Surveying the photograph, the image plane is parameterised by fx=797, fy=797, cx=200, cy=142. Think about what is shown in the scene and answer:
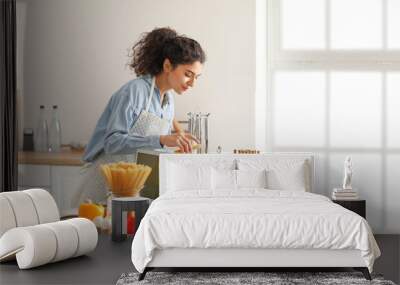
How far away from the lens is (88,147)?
808cm

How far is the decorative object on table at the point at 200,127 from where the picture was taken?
792cm

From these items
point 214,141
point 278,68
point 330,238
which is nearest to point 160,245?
point 330,238

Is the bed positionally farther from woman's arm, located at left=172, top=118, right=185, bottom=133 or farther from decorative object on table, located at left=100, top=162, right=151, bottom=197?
woman's arm, located at left=172, top=118, right=185, bottom=133

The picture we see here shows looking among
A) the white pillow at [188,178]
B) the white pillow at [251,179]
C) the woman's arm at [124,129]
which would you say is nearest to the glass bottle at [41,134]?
the woman's arm at [124,129]

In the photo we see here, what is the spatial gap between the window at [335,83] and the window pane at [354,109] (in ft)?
0.03

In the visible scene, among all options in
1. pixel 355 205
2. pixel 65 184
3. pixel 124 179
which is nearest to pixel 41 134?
pixel 65 184

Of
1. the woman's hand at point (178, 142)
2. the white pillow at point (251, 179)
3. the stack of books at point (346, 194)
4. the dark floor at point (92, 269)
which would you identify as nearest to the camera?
the dark floor at point (92, 269)

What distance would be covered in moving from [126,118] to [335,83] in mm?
2173

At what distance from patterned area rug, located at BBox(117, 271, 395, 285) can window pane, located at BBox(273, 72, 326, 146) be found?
255cm

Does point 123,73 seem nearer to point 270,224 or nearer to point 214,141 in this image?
point 214,141

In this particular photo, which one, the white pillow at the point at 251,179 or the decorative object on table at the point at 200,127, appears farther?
the decorative object on table at the point at 200,127

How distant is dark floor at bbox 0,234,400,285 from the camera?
221 inches

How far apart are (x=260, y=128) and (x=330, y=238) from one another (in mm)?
2694

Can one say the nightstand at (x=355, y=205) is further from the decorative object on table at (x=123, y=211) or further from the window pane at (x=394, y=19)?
the decorative object on table at (x=123, y=211)
